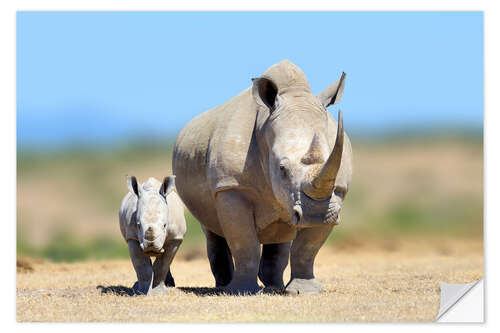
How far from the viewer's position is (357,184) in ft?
58.5

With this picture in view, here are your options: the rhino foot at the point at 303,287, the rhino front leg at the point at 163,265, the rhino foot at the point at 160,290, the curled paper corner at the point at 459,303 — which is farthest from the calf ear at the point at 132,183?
the curled paper corner at the point at 459,303

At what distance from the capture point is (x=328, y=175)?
357 inches

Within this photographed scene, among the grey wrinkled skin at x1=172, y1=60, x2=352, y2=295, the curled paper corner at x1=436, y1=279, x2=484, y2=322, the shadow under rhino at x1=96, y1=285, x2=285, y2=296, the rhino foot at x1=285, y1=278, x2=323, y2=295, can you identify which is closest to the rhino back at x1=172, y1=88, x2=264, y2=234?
the grey wrinkled skin at x1=172, y1=60, x2=352, y2=295

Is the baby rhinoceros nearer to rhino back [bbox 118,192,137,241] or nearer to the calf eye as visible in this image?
rhino back [bbox 118,192,137,241]

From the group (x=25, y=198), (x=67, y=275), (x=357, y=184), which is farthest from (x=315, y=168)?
(x=357, y=184)

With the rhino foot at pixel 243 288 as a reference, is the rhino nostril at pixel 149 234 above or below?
above

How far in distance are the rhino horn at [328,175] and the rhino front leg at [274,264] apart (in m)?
2.93

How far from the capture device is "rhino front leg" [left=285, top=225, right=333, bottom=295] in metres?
10.7

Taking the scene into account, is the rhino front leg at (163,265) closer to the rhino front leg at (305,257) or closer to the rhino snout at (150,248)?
the rhino snout at (150,248)

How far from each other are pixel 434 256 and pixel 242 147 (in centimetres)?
667

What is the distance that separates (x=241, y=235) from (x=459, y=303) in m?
2.34

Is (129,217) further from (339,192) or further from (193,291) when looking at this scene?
(339,192)

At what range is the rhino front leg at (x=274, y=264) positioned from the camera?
39.6ft
